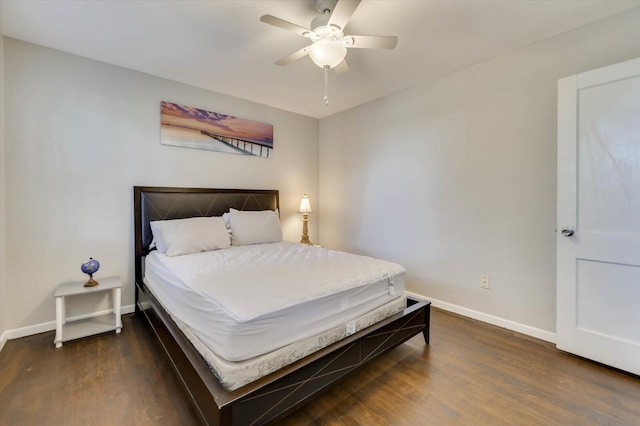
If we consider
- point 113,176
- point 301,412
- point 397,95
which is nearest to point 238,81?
point 113,176

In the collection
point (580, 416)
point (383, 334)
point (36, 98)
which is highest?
point (36, 98)

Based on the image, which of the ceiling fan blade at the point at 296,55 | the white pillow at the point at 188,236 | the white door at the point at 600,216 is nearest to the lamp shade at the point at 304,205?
the white pillow at the point at 188,236

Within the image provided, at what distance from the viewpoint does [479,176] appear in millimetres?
2777

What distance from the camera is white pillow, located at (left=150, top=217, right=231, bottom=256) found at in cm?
267

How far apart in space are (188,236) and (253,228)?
2.39 feet

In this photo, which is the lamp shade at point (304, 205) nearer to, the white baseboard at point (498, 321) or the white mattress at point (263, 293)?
the white mattress at point (263, 293)

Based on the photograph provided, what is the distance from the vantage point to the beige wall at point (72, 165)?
2.40m

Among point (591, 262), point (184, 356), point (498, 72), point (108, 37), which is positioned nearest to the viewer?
point (184, 356)

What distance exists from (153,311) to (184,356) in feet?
2.95

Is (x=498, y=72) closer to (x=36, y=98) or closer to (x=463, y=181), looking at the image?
(x=463, y=181)

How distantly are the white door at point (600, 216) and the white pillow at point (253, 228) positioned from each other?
2736mm

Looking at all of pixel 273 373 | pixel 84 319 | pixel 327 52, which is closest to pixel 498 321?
pixel 273 373

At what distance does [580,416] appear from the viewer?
156cm

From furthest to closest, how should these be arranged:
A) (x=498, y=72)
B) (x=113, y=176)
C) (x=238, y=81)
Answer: (x=238, y=81) → (x=113, y=176) → (x=498, y=72)
